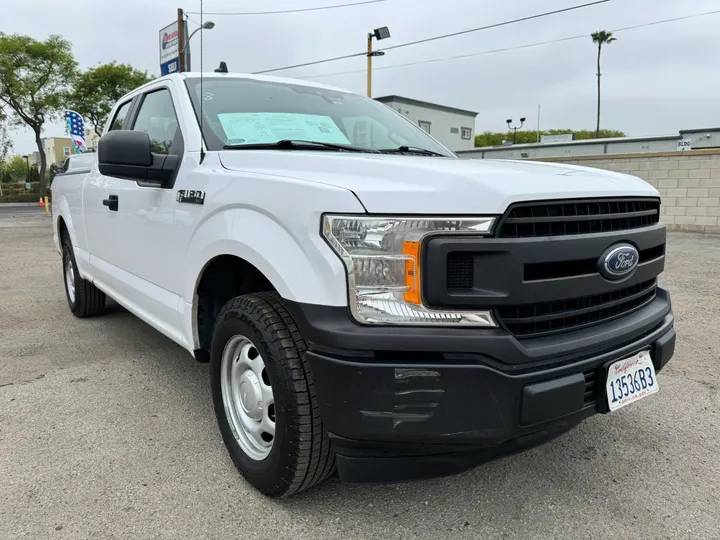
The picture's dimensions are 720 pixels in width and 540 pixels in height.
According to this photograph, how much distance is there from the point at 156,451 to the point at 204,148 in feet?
4.85

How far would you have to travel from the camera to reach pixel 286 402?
1927 millimetres

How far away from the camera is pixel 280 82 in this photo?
10.9 ft

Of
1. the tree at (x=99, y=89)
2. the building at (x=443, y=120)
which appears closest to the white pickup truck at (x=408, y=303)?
the building at (x=443, y=120)

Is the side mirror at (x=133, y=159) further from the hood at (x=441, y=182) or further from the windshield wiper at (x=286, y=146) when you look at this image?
the hood at (x=441, y=182)

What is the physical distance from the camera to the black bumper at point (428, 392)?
5.60 feet

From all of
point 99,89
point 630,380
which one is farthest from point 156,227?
point 99,89

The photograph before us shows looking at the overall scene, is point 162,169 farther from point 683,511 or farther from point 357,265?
point 683,511

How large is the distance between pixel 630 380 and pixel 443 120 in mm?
35312

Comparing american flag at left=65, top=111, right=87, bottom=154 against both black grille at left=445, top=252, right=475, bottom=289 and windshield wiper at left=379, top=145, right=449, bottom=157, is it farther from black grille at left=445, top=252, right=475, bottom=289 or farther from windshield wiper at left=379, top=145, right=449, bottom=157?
black grille at left=445, top=252, right=475, bottom=289

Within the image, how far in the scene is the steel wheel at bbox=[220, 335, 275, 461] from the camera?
2.24 m

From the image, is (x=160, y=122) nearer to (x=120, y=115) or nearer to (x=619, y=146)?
(x=120, y=115)

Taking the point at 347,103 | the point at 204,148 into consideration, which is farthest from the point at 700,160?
the point at 204,148

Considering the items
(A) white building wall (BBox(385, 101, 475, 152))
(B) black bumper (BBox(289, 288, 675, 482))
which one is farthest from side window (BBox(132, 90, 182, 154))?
(A) white building wall (BBox(385, 101, 475, 152))

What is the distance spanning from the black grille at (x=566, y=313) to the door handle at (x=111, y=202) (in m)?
2.70
